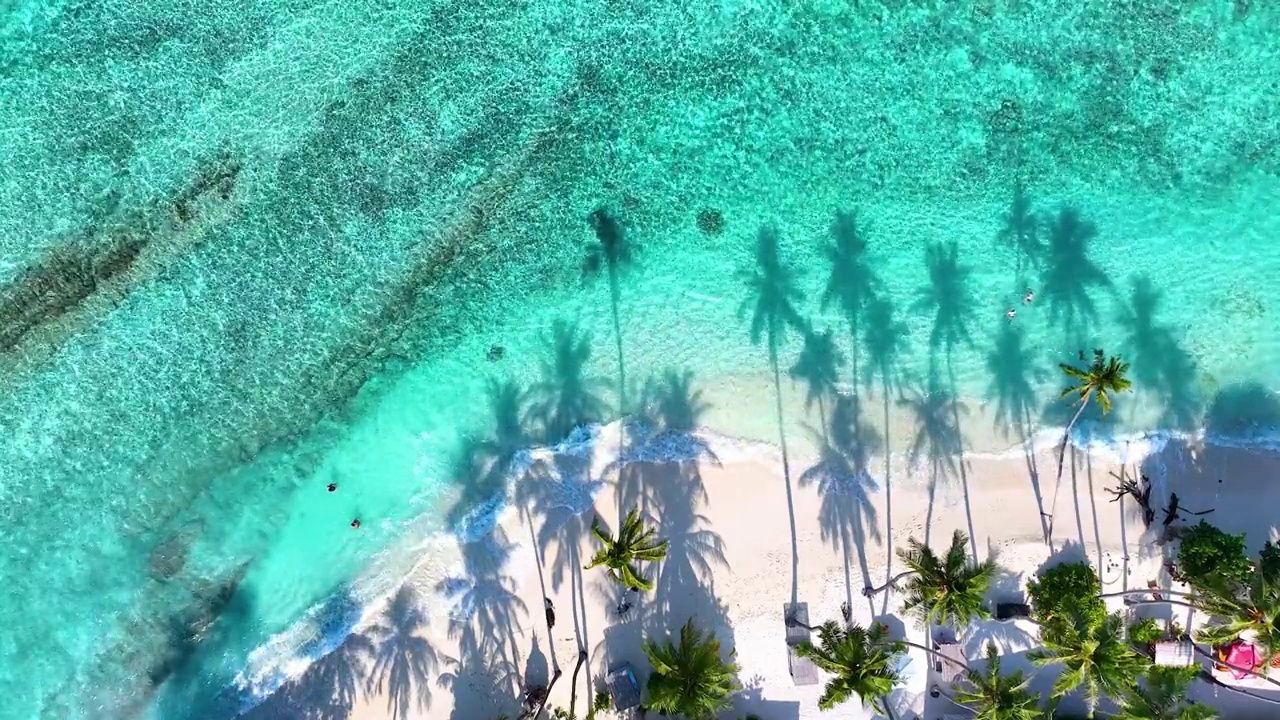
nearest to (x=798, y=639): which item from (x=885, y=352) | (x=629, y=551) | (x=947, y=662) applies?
(x=947, y=662)

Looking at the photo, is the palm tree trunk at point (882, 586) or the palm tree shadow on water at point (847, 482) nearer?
the palm tree trunk at point (882, 586)

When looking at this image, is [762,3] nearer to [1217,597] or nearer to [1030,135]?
[1030,135]

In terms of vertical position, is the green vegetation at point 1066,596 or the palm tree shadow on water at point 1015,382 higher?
A: the palm tree shadow on water at point 1015,382

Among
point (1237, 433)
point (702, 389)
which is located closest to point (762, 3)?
point (702, 389)

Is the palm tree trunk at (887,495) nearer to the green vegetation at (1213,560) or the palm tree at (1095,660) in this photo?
the palm tree at (1095,660)

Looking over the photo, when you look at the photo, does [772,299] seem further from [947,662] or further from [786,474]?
[947,662]

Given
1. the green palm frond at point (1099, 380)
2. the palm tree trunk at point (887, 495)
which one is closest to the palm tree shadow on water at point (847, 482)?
the palm tree trunk at point (887, 495)

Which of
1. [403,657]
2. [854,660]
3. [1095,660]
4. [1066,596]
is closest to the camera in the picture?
[1095,660]
